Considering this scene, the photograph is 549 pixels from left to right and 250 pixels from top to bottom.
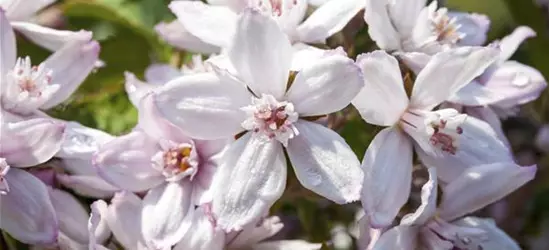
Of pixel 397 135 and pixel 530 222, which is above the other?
pixel 397 135

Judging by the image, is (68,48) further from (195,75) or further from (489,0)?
(489,0)

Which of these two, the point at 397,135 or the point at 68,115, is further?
the point at 68,115

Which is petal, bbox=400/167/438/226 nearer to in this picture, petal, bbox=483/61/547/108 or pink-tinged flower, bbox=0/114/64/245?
petal, bbox=483/61/547/108

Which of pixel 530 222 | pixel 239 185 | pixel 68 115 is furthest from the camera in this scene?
pixel 530 222

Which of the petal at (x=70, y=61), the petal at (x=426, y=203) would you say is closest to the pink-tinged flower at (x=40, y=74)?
the petal at (x=70, y=61)

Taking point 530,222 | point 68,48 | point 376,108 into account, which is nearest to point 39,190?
point 68,48

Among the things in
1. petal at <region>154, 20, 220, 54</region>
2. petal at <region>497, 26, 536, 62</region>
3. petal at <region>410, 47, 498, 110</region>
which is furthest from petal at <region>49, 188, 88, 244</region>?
petal at <region>497, 26, 536, 62</region>
